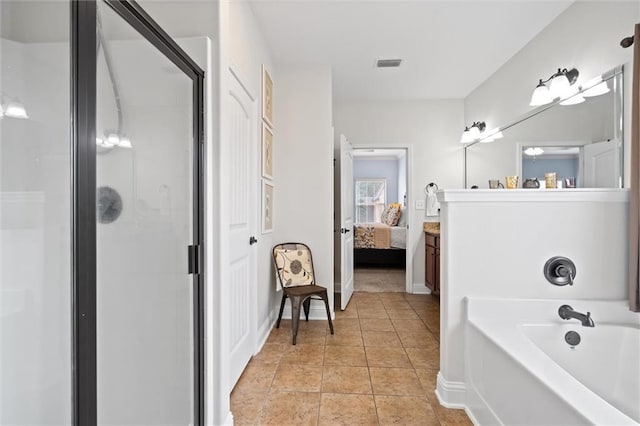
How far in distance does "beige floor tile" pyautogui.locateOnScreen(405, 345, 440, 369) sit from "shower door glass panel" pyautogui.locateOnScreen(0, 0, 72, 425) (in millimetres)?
2179

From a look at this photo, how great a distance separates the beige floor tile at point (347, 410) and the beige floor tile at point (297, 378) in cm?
15

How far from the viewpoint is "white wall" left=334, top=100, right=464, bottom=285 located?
15.0 feet

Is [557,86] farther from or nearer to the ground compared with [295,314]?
farther from the ground

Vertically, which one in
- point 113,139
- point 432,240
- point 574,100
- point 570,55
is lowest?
point 432,240

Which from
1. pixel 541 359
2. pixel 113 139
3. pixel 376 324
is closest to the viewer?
pixel 113 139

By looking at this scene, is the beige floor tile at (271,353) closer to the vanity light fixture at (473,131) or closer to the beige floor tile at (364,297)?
the beige floor tile at (364,297)

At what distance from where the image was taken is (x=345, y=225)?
12.8 ft

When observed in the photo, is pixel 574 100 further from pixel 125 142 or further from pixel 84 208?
pixel 84 208

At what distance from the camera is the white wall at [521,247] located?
1869mm

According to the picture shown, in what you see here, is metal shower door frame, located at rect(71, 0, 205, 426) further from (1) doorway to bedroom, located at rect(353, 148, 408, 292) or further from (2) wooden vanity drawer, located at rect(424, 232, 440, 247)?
(1) doorway to bedroom, located at rect(353, 148, 408, 292)

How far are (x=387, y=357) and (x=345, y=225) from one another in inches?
66.3

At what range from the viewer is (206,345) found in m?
1.55

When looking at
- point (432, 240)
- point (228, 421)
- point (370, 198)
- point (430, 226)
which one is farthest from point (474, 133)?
point (370, 198)

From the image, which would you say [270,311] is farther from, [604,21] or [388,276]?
[604,21]
